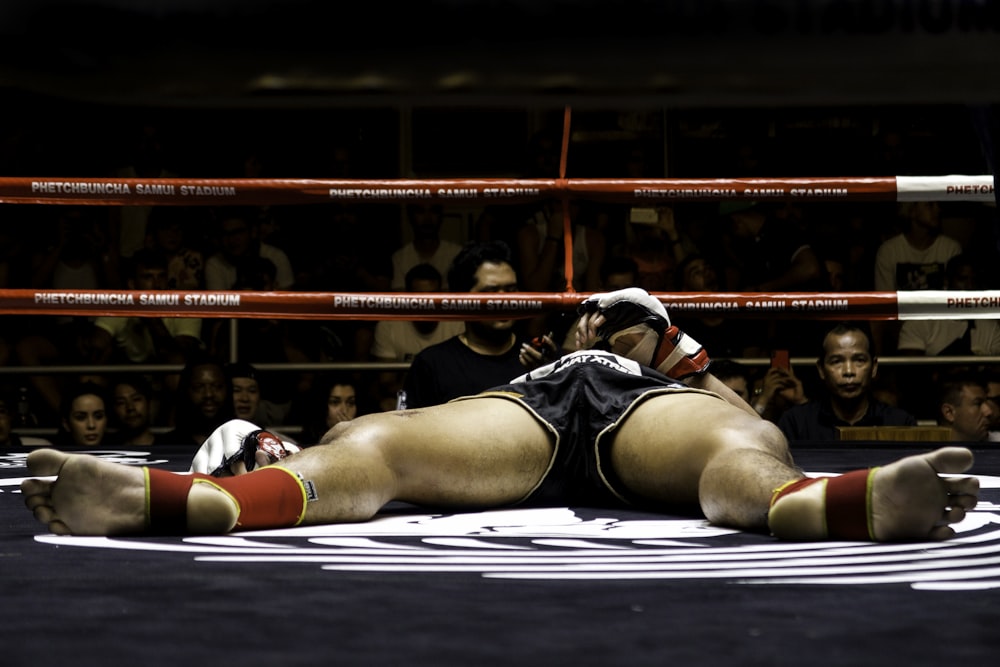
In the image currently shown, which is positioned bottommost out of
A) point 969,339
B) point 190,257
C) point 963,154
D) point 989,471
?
point 989,471

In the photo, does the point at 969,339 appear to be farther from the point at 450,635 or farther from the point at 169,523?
the point at 450,635

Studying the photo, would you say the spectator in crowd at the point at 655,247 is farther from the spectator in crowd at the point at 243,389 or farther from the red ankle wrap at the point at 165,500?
the red ankle wrap at the point at 165,500

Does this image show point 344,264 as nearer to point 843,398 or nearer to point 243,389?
point 243,389

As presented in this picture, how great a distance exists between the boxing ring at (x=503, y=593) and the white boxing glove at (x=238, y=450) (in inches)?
7.5

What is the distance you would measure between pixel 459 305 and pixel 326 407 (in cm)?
119

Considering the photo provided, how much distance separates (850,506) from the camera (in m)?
1.28

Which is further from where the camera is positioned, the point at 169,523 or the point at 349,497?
the point at 349,497

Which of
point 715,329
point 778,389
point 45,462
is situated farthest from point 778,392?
point 45,462

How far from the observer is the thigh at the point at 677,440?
5.23 ft

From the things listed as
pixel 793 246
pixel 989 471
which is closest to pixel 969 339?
pixel 793 246

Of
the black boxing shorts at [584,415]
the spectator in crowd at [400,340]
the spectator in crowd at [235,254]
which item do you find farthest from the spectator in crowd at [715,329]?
the black boxing shorts at [584,415]

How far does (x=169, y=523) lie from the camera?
1.39 metres

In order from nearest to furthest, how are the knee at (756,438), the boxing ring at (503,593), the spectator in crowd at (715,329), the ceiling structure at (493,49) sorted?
the ceiling structure at (493,49), the boxing ring at (503,593), the knee at (756,438), the spectator in crowd at (715,329)

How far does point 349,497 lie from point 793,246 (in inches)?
118
